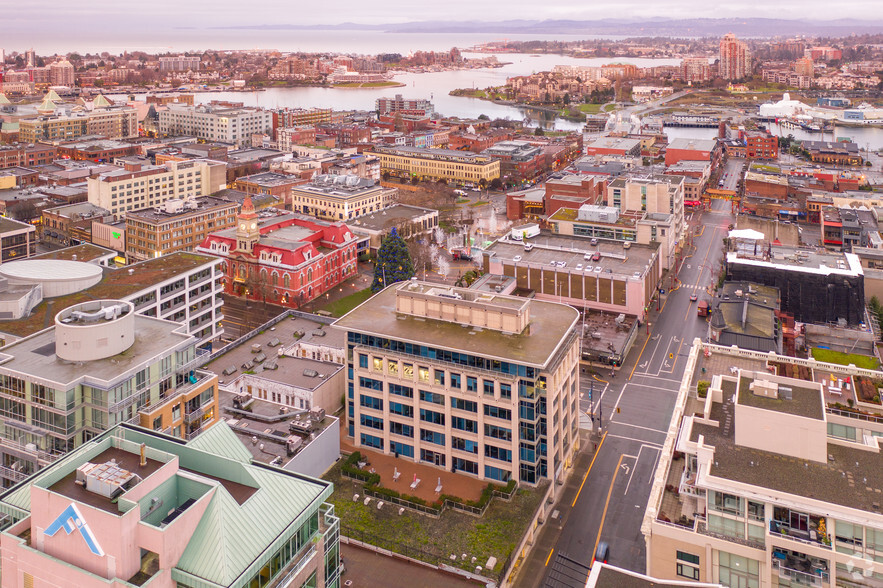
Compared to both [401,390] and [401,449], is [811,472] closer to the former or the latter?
[401,390]

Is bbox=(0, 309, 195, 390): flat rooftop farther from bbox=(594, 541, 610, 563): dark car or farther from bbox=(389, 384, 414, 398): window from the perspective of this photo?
bbox=(594, 541, 610, 563): dark car

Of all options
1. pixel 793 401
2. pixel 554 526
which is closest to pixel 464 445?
pixel 554 526

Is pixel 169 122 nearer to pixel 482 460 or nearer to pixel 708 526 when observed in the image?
pixel 482 460

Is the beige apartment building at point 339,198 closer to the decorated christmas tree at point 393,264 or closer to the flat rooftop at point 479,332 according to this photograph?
the decorated christmas tree at point 393,264

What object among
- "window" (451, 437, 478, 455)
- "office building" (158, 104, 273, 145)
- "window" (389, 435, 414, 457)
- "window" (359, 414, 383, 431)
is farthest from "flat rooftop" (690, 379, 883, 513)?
"office building" (158, 104, 273, 145)

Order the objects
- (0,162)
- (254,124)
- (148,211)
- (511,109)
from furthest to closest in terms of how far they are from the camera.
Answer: (511,109)
(254,124)
(0,162)
(148,211)

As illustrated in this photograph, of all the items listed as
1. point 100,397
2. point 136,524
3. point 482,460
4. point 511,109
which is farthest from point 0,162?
point 511,109

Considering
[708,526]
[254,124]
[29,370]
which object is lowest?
[708,526]
